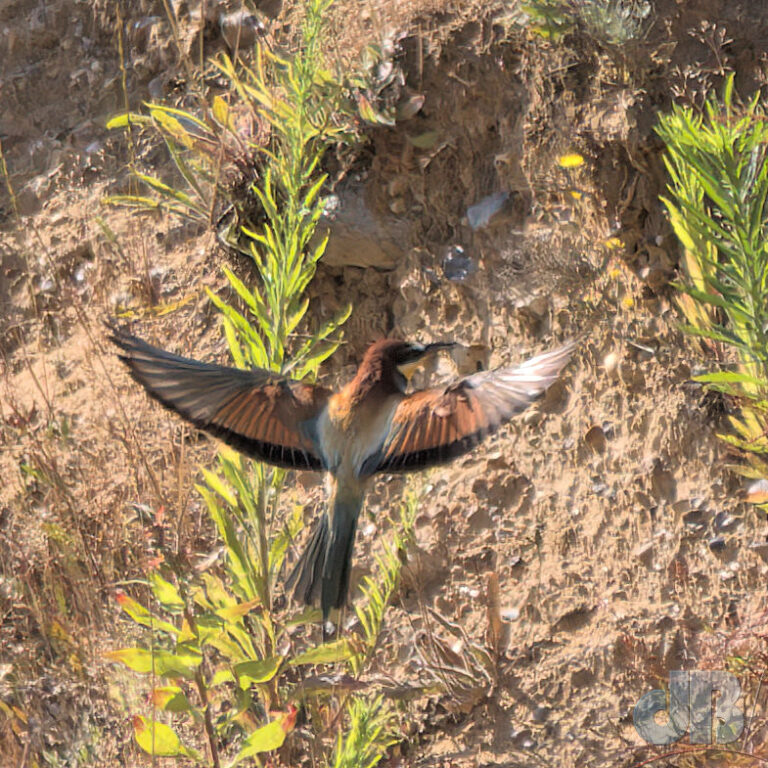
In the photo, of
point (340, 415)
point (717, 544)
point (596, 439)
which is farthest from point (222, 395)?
point (717, 544)

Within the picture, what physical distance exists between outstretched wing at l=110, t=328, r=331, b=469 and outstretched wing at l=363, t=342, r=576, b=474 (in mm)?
198

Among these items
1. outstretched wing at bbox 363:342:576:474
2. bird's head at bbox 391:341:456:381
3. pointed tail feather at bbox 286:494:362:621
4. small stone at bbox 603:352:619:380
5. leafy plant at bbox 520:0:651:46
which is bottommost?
pointed tail feather at bbox 286:494:362:621

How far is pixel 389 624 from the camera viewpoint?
2680 millimetres

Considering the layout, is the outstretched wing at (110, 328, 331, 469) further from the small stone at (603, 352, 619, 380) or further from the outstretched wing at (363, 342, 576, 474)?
the small stone at (603, 352, 619, 380)

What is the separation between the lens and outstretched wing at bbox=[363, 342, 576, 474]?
187 centimetres

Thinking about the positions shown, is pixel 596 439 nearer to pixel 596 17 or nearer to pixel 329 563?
pixel 329 563

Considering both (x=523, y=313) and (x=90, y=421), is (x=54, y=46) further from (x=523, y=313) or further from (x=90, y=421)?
(x=523, y=313)

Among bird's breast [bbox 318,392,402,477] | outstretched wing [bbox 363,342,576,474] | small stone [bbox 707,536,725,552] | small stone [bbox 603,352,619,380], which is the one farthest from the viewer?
small stone [bbox 603,352,619,380]

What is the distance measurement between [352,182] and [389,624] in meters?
1.14

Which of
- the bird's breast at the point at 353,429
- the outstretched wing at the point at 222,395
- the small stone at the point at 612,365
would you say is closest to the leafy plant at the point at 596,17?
the small stone at the point at 612,365

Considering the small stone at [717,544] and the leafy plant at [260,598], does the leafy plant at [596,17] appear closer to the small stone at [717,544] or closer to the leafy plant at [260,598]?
the leafy plant at [260,598]

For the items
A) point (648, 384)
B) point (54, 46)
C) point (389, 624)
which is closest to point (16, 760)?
point (389, 624)

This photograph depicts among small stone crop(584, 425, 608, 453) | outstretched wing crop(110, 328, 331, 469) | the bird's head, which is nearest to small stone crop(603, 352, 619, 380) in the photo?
small stone crop(584, 425, 608, 453)

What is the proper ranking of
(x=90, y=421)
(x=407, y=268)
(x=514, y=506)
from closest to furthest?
(x=514, y=506) → (x=407, y=268) → (x=90, y=421)
